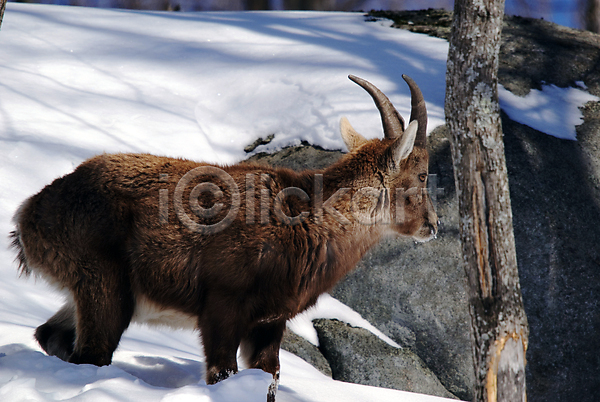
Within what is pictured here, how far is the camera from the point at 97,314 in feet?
10.6

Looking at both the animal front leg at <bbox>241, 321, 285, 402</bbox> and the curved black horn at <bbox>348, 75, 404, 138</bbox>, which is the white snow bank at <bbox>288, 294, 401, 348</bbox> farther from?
the curved black horn at <bbox>348, 75, 404, 138</bbox>

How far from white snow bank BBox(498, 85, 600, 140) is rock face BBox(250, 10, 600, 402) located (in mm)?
205

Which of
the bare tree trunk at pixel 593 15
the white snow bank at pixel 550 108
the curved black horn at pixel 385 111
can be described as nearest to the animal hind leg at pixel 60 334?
the curved black horn at pixel 385 111

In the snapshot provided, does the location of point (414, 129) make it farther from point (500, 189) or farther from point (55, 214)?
point (55, 214)

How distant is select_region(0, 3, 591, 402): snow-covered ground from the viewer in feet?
16.3

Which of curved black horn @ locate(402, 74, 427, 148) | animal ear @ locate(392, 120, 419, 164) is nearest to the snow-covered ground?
animal ear @ locate(392, 120, 419, 164)

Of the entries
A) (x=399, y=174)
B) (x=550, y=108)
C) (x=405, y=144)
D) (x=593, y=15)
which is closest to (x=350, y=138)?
(x=399, y=174)

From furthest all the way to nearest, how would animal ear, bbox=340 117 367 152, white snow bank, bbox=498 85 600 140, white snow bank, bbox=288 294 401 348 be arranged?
white snow bank, bbox=498 85 600 140 → white snow bank, bbox=288 294 401 348 → animal ear, bbox=340 117 367 152

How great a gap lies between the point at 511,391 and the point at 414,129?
178 cm

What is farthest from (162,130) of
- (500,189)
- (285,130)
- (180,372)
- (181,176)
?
(500,189)

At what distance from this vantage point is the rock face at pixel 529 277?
209 inches

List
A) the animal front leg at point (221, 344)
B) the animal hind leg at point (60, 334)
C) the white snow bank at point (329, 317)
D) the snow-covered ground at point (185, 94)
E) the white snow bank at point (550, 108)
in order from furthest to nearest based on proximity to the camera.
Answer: the white snow bank at point (550, 108)
the white snow bank at point (329, 317)
the snow-covered ground at point (185, 94)
the animal hind leg at point (60, 334)
the animal front leg at point (221, 344)

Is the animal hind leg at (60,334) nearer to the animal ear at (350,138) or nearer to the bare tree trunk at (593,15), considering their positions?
the animal ear at (350,138)

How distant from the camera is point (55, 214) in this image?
332 centimetres
